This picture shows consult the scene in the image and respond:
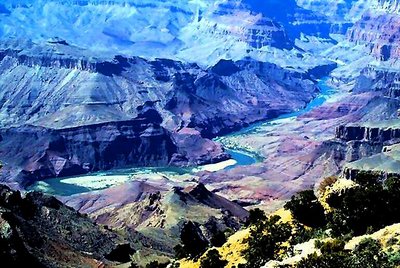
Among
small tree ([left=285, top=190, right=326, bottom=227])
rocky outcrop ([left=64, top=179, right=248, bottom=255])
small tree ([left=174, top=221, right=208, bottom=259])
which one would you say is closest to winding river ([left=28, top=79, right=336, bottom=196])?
rocky outcrop ([left=64, top=179, right=248, bottom=255])

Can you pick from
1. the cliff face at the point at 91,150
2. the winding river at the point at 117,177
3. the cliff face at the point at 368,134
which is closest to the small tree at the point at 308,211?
the winding river at the point at 117,177

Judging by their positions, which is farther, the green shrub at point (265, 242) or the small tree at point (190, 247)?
the small tree at point (190, 247)

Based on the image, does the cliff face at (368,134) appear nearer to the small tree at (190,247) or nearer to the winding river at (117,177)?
the winding river at (117,177)

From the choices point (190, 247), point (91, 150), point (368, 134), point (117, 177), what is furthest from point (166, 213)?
point (91, 150)

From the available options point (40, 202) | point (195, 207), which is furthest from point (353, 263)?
point (195, 207)

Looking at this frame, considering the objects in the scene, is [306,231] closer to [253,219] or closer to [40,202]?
[253,219]

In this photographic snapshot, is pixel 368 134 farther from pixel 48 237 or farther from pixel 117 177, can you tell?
pixel 48 237

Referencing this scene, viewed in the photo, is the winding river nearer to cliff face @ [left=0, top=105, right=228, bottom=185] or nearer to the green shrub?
cliff face @ [left=0, top=105, right=228, bottom=185]

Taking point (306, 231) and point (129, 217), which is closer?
point (306, 231)
